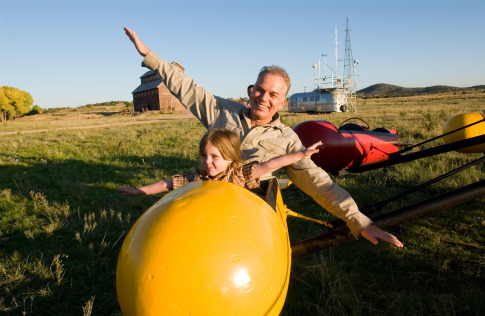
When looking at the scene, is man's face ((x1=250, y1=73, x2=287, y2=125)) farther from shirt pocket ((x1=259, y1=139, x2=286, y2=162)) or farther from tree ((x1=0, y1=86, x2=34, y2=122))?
tree ((x1=0, y1=86, x2=34, y2=122))

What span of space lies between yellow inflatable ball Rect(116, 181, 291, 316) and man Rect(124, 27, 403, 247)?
3.58ft

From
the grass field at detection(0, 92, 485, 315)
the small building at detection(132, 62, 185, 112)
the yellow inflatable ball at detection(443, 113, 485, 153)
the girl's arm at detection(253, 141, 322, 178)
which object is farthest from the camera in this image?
the small building at detection(132, 62, 185, 112)

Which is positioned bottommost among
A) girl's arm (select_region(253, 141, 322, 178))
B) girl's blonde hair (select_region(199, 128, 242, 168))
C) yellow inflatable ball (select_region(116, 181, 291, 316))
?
yellow inflatable ball (select_region(116, 181, 291, 316))

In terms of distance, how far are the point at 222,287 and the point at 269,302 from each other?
1.01 feet

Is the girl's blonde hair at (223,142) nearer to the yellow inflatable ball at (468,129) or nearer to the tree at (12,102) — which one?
Result: the yellow inflatable ball at (468,129)

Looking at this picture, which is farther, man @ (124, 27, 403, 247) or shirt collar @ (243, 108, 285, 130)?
shirt collar @ (243, 108, 285, 130)

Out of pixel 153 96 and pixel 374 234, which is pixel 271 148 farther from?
pixel 153 96

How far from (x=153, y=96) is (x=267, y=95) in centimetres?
5677

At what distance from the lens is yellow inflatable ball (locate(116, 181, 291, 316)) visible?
1.33 metres

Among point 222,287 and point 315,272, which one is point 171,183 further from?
point 315,272

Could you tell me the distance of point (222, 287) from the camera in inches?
53.3

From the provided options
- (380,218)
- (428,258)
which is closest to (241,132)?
(380,218)

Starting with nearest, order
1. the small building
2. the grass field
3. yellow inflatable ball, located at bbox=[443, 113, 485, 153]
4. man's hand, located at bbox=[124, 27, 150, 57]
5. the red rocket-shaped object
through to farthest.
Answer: the grass field
man's hand, located at bbox=[124, 27, 150, 57]
the red rocket-shaped object
yellow inflatable ball, located at bbox=[443, 113, 485, 153]
the small building

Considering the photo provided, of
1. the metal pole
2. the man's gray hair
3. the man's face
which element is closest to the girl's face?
the man's face
